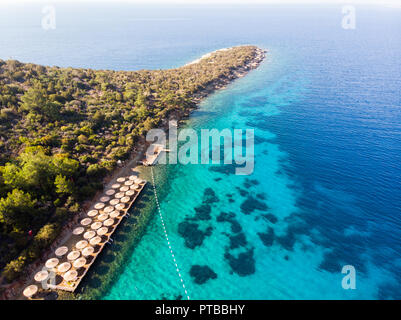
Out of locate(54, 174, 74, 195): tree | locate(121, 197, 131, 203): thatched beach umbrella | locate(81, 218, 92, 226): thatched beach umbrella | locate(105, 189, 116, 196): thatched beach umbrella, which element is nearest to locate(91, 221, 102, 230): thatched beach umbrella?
locate(81, 218, 92, 226): thatched beach umbrella

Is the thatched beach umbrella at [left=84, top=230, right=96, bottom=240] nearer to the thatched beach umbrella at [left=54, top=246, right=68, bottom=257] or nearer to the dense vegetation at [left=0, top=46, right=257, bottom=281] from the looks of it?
the thatched beach umbrella at [left=54, top=246, right=68, bottom=257]

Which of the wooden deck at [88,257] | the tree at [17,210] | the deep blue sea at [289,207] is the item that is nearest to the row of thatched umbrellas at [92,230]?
the wooden deck at [88,257]

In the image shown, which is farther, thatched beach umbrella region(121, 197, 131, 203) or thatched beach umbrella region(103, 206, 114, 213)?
thatched beach umbrella region(121, 197, 131, 203)

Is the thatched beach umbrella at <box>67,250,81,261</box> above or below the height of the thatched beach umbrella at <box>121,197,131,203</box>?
below

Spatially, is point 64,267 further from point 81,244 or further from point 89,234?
point 89,234
